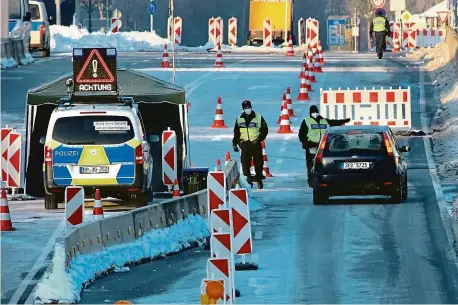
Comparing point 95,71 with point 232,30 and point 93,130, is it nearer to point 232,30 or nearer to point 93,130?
Result: point 93,130

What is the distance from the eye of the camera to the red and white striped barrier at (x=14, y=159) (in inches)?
1109

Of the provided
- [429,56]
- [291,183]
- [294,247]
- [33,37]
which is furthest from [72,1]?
[294,247]

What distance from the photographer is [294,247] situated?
21641mm

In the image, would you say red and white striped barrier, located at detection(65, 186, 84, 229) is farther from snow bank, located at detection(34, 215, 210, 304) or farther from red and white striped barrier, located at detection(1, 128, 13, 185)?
red and white striped barrier, located at detection(1, 128, 13, 185)

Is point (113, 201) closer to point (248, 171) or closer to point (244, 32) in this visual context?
point (248, 171)

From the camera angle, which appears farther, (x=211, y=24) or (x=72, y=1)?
(x=72, y=1)

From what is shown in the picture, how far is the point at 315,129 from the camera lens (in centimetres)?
2905

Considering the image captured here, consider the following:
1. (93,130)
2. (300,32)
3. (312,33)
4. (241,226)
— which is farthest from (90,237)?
(300,32)

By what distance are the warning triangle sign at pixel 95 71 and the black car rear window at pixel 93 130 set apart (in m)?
1.72

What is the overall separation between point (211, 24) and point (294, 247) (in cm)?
5821

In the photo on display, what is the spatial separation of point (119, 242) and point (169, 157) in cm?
677

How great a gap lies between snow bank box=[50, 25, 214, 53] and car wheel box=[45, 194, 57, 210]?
48.6 meters

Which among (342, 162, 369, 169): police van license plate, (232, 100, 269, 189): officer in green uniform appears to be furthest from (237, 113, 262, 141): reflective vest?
(342, 162, 369, 169): police van license plate

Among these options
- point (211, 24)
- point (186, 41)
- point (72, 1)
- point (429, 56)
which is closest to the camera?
point (429, 56)
